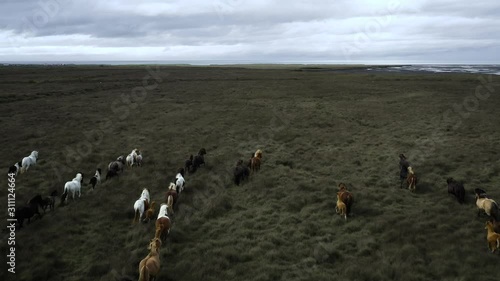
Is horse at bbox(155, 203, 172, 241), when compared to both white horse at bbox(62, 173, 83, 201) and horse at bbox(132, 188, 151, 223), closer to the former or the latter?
horse at bbox(132, 188, 151, 223)

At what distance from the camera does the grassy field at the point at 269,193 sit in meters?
10.4

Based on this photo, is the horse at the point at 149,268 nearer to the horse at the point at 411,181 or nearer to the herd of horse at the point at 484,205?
the herd of horse at the point at 484,205

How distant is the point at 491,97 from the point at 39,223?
154 ft

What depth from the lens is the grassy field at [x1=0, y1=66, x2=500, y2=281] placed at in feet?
34.0

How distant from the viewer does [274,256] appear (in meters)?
10.8

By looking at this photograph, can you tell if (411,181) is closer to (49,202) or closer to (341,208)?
(341,208)

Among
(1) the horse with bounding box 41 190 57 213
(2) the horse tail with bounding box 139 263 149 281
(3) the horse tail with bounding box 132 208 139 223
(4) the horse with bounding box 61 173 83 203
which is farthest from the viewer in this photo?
(4) the horse with bounding box 61 173 83 203

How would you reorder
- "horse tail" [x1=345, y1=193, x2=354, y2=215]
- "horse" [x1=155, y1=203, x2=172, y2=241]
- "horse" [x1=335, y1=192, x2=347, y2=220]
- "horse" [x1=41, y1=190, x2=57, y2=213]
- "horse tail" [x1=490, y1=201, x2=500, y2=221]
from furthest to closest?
"horse" [x1=41, y1=190, x2=57, y2=213] < "horse tail" [x1=345, y1=193, x2=354, y2=215] < "horse" [x1=335, y1=192, x2=347, y2=220] < "horse tail" [x1=490, y1=201, x2=500, y2=221] < "horse" [x1=155, y1=203, x2=172, y2=241]

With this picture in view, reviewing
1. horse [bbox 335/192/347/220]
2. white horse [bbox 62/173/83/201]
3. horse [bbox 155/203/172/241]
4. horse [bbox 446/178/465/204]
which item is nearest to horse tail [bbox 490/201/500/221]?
horse [bbox 446/178/465/204]

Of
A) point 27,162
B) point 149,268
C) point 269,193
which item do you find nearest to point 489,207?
point 269,193

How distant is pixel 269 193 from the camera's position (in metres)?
15.9

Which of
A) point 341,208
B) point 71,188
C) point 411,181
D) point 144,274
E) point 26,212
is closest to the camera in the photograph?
point 144,274

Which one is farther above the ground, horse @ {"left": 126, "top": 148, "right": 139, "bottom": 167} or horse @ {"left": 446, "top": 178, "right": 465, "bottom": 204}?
horse @ {"left": 446, "top": 178, "right": 465, "bottom": 204}

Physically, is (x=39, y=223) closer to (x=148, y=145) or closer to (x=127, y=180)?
(x=127, y=180)
